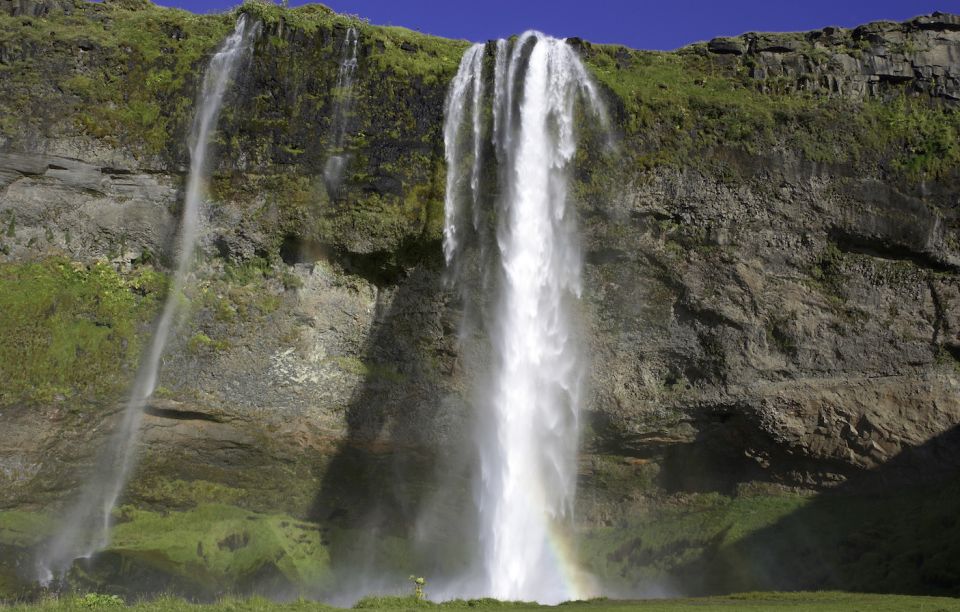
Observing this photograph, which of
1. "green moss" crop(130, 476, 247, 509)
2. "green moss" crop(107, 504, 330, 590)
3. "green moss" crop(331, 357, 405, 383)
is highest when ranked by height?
"green moss" crop(331, 357, 405, 383)

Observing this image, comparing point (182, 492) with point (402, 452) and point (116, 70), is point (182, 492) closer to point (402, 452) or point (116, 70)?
point (402, 452)

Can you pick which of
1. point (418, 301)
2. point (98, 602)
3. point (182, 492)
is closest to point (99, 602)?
point (98, 602)

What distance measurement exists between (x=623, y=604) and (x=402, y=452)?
11202 millimetres

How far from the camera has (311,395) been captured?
29500 millimetres

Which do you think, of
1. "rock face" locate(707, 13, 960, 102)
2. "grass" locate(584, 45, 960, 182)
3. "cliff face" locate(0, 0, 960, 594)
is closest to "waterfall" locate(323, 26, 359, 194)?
"cliff face" locate(0, 0, 960, 594)

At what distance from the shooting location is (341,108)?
31203 mm

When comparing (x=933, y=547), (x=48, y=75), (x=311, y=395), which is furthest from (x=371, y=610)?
(x=48, y=75)

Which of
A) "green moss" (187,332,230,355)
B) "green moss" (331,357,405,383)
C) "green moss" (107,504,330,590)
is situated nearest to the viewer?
"green moss" (107,504,330,590)

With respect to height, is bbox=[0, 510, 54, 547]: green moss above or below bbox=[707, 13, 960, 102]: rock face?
below

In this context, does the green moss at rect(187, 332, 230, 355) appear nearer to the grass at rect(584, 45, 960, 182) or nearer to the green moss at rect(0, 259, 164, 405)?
the green moss at rect(0, 259, 164, 405)

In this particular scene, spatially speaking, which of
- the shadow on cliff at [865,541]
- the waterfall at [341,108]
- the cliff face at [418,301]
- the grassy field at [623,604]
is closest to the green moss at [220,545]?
the cliff face at [418,301]

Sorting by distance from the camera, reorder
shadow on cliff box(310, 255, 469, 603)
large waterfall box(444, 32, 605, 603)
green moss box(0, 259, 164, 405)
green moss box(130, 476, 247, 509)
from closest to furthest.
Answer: large waterfall box(444, 32, 605, 603) → green moss box(0, 259, 164, 405) → green moss box(130, 476, 247, 509) → shadow on cliff box(310, 255, 469, 603)

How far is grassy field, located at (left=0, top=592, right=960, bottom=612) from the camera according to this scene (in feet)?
56.5

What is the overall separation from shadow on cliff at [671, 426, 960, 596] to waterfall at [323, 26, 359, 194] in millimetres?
16549
